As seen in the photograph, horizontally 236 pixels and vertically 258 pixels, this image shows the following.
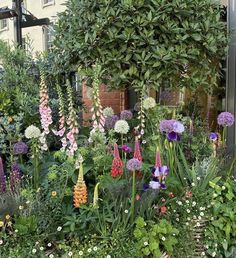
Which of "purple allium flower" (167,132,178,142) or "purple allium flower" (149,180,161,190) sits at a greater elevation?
"purple allium flower" (167,132,178,142)

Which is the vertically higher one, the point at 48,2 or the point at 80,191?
the point at 48,2

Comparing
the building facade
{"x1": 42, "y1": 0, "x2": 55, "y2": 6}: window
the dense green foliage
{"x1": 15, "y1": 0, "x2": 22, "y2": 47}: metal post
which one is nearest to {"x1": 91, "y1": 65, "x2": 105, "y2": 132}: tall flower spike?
the dense green foliage

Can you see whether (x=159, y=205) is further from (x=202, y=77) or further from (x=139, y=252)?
(x=202, y=77)

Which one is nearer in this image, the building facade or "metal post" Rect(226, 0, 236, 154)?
"metal post" Rect(226, 0, 236, 154)

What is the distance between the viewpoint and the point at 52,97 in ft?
13.1

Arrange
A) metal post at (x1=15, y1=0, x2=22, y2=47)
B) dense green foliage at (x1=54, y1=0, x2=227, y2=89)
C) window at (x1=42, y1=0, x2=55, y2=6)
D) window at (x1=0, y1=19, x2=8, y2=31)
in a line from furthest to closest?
window at (x1=0, y1=19, x2=8, y2=31), metal post at (x1=15, y1=0, x2=22, y2=47), window at (x1=42, y1=0, x2=55, y2=6), dense green foliage at (x1=54, y1=0, x2=227, y2=89)

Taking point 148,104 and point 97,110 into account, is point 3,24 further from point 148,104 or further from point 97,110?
point 97,110

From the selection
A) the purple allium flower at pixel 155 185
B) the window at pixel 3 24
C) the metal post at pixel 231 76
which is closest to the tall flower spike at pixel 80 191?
the purple allium flower at pixel 155 185

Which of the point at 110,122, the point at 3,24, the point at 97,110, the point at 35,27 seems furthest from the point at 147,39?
the point at 3,24

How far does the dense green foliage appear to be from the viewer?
3215 mm

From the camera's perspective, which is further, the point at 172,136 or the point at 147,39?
the point at 147,39

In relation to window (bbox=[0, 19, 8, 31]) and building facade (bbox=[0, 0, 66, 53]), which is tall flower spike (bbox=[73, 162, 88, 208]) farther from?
window (bbox=[0, 19, 8, 31])

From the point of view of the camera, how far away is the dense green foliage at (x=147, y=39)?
3.21 meters

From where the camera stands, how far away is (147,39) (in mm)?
3215
